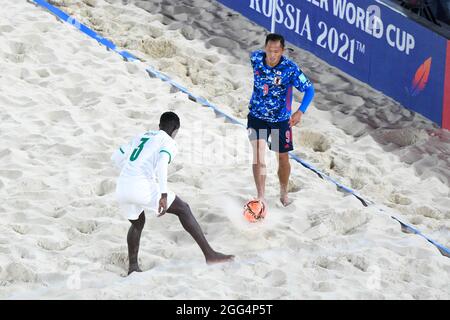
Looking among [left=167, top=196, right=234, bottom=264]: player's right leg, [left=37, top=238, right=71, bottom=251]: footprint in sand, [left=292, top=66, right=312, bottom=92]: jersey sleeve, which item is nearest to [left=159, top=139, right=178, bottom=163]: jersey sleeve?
[left=167, top=196, right=234, bottom=264]: player's right leg

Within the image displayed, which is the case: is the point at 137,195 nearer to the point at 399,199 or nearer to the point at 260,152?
the point at 260,152

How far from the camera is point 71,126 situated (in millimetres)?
10125

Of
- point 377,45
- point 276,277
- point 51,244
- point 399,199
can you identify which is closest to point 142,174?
point 51,244

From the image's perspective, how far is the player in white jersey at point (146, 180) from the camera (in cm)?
749

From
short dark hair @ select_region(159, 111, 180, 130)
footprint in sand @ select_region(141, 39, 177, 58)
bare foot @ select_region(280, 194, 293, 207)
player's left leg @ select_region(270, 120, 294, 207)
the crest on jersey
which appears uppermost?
the crest on jersey

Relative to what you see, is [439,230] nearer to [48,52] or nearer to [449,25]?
[449,25]

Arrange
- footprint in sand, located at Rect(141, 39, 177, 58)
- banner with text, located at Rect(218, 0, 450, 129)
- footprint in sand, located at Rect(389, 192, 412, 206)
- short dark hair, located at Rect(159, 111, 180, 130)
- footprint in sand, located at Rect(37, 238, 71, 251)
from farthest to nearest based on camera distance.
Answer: footprint in sand, located at Rect(141, 39, 177, 58) < banner with text, located at Rect(218, 0, 450, 129) < footprint in sand, located at Rect(389, 192, 412, 206) < footprint in sand, located at Rect(37, 238, 71, 251) < short dark hair, located at Rect(159, 111, 180, 130)

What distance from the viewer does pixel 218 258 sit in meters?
7.87

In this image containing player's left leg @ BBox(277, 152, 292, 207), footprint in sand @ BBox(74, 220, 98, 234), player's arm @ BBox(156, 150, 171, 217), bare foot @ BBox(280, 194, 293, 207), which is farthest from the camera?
bare foot @ BBox(280, 194, 293, 207)

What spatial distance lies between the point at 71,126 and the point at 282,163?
7.36 ft

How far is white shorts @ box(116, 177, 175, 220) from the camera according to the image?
750 cm

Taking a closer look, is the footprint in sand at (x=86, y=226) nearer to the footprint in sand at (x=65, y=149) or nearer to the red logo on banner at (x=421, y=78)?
the footprint in sand at (x=65, y=149)

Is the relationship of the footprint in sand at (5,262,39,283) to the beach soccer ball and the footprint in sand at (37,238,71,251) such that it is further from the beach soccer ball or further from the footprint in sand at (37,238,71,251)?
the beach soccer ball
